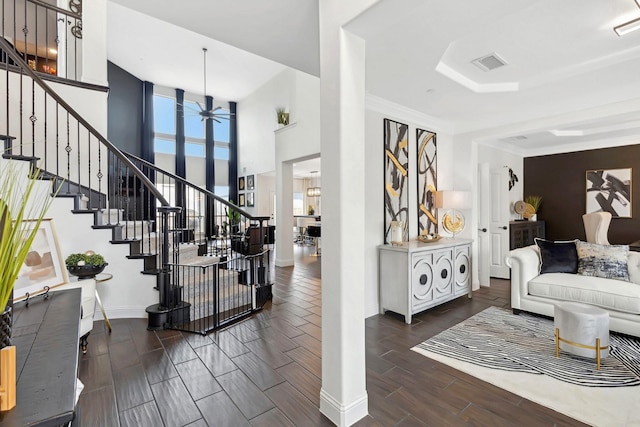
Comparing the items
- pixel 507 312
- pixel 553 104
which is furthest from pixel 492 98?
pixel 507 312

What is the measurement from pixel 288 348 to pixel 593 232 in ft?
14.5

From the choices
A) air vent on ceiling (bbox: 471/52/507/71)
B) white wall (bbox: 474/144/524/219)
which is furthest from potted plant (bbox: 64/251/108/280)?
white wall (bbox: 474/144/524/219)

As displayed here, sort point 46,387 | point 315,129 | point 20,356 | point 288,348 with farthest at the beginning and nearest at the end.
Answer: point 315,129 < point 288,348 < point 20,356 < point 46,387

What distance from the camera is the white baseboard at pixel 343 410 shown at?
1.83m

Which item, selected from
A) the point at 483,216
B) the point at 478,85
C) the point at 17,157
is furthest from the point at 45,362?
the point at 483,216

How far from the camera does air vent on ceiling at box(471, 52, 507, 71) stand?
115 inches

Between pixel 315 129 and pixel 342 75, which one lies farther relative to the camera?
pixel 315 129

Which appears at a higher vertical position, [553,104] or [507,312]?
[553,104]

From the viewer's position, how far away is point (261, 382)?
228cm

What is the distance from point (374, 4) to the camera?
5.37 feet

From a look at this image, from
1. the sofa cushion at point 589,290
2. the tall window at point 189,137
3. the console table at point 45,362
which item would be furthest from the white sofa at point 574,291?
the tall window at point 189,137

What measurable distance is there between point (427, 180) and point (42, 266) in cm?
453

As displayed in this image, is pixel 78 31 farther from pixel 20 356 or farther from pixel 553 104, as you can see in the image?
pixel 553 104

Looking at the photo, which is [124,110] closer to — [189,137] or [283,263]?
[189,137]
